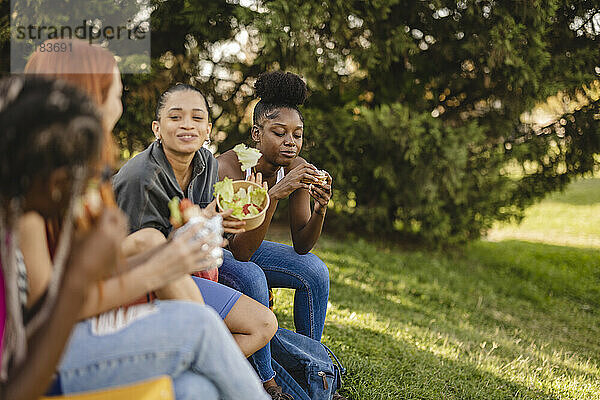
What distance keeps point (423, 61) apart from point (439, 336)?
165 inches

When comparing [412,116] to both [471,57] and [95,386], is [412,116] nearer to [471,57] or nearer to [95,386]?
[471,57]

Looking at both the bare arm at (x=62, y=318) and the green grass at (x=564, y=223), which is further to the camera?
the green grass at (x=564, y=223)

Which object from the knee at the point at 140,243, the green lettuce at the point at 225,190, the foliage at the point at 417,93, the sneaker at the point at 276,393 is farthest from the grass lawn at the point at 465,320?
the knee at the point at 140,243

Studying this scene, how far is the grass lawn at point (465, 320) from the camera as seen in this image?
11.2 ft

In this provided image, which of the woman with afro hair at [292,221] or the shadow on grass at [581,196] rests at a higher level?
the woman with afro hair at [292,221]

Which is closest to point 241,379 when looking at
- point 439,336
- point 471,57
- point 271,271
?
point 271,271

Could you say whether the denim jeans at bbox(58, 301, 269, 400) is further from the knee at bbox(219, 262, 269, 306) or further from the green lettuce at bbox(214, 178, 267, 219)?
the knee at bbox(219, 262, 269, 306)

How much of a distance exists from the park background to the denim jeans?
123 inches

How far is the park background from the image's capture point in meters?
5.73

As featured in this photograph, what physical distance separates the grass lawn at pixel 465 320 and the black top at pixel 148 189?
1580 millimetres

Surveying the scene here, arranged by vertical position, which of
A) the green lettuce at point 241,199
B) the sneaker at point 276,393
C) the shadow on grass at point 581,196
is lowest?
the sneaker at point 276,393

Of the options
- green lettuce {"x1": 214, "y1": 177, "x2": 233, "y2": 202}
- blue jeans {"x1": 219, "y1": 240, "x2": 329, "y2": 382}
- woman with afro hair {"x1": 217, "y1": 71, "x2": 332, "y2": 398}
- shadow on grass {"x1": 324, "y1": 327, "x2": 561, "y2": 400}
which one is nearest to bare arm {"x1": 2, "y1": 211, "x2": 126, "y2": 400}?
green lettuce {"x1": 214, "y1": 177, "x2": 233, "y2": 202}

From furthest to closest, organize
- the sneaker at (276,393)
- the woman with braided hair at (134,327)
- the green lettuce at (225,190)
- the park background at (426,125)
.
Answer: the park background at (426,125) → the sneaker at (276,393) → the green lettuce at (225,190) → the woman with braided hair at (134,327)

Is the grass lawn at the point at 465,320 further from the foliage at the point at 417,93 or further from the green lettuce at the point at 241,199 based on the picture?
the green lettuce at the point at 241,199
